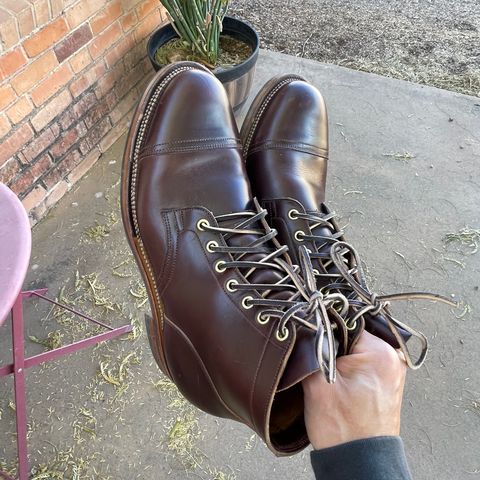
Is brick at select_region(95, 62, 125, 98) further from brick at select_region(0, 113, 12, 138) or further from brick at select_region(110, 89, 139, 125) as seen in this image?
brick at select_region(0, 113, 12, 138)

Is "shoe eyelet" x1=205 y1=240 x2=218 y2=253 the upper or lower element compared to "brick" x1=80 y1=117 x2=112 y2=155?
upper

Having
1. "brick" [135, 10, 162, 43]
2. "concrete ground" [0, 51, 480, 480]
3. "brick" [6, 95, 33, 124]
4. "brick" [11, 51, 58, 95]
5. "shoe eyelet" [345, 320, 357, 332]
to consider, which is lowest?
"concrete ground" [0, 51, 480, 480]

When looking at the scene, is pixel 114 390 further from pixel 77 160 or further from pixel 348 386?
pixel 77 160

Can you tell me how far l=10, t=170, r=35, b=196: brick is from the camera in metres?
1.52

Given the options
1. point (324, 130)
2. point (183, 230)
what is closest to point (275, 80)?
point (324, 130)

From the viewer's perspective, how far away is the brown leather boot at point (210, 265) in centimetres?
91

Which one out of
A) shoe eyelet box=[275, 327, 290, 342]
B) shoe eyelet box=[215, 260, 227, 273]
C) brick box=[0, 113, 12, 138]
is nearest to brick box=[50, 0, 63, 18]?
brick box=[0, 113, 12, 138]

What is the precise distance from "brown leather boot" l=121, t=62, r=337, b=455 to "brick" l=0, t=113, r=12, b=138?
1.82 ft

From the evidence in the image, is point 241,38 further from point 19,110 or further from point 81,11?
point 19,110

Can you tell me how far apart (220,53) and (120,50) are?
1.29ft

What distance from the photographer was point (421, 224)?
1.67 metres

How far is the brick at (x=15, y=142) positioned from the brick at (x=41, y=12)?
0.31 m

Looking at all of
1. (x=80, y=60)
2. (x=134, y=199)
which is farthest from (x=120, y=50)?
(x=134, y=199)

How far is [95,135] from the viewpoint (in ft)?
5.95
